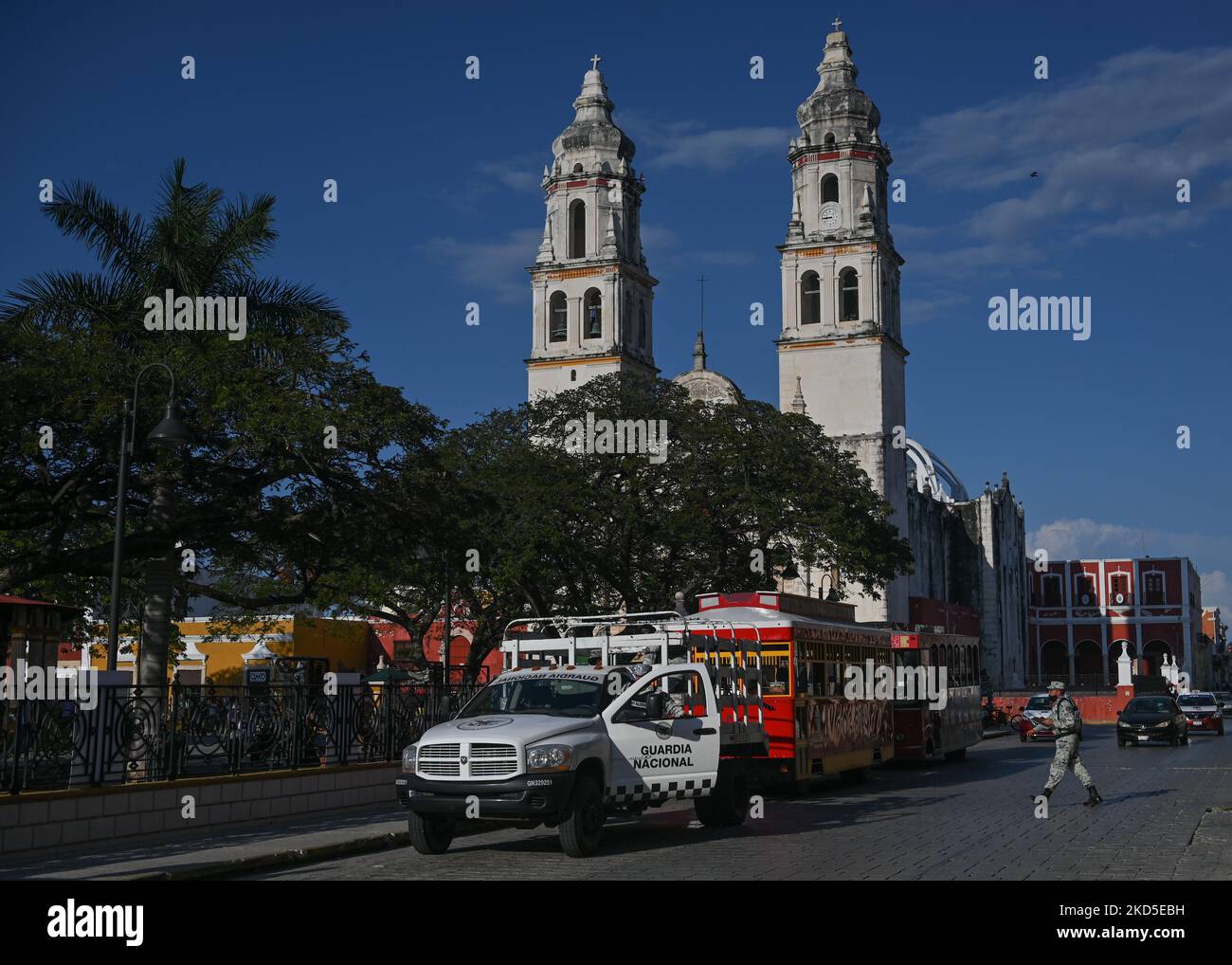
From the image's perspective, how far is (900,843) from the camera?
14766mm

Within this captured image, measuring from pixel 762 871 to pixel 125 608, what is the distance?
36309 millimetres

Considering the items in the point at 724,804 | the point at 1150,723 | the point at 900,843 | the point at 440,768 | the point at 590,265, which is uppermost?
the point at 590,265

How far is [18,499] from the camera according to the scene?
22297mm

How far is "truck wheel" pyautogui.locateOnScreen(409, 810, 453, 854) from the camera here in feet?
47.1

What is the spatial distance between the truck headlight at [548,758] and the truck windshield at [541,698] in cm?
92

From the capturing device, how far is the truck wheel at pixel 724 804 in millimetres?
16422

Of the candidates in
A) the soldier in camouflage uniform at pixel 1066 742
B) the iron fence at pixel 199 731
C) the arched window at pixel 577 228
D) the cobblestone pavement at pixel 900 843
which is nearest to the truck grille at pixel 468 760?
the cobblestone pavement at pixel 900 843

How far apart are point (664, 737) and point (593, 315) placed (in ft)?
170

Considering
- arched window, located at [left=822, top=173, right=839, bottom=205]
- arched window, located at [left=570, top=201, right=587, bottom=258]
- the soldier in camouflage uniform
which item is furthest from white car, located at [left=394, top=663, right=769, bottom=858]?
arched window, located at [left=822, top=173, right=839, bottom=205]

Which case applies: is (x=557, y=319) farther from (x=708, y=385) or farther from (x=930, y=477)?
(x=930, y=477)

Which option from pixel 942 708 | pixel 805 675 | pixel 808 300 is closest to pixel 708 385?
pixel 808 300

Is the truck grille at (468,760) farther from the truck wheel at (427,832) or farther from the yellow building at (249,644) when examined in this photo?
the yellow building at (249,644)

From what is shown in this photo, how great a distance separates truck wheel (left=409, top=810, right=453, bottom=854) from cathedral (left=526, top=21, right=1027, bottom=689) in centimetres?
4802
